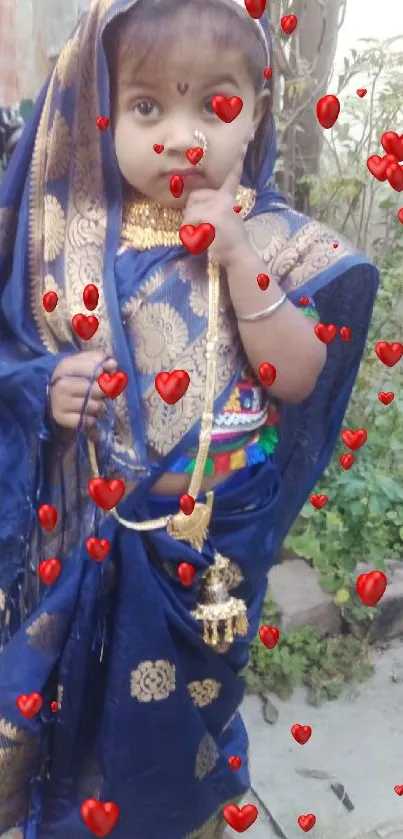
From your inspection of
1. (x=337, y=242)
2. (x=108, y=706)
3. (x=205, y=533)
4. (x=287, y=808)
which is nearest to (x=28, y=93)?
(x=337, y=242)

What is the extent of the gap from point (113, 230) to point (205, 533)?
0.33 meters

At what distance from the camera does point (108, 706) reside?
0.96 meters

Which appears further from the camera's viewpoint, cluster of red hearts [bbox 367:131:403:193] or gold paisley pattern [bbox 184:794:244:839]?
gold paisley pattern [bbox 184:794:244:839]

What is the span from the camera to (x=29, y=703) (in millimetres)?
923

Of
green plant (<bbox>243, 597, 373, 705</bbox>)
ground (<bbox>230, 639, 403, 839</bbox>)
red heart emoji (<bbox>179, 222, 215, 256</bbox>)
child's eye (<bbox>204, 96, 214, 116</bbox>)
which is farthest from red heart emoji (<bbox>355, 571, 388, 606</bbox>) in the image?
green plant (<bbox>243, 597, 373, 705</bbox>)

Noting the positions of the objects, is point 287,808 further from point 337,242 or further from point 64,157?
point 64,157

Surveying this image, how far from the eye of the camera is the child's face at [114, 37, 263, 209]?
31.2 inches

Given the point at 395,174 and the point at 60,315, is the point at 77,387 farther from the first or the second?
the point at 395,174

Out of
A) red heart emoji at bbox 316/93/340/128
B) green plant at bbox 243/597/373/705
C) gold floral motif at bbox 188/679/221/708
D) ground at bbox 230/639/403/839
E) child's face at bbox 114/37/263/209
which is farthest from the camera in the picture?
green plant at bbox 243/597/373/705

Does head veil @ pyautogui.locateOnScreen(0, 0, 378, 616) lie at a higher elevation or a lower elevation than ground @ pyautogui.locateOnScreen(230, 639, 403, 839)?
higher

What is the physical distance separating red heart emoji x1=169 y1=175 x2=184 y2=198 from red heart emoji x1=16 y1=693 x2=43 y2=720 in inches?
21.5

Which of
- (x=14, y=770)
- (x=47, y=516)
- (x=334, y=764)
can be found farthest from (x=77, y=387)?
(x=334, y=764)

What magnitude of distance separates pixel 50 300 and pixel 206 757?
0.58 meters

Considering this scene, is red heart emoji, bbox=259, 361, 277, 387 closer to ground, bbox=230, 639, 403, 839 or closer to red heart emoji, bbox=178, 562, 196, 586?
red heart emoji, bbox=178, 562, 196, 586
